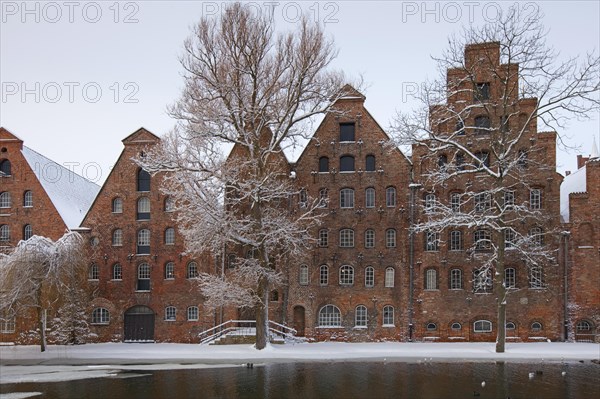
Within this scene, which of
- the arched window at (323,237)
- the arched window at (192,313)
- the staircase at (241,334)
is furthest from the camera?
the arched window at (192,313)

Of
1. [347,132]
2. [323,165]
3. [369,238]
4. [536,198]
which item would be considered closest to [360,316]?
[369,238]

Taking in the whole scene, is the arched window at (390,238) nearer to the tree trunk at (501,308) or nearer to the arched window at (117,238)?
the tree trunk at (501,308)

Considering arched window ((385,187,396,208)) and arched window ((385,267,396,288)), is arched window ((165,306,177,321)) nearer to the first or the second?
arched window ((385,267,396,288))

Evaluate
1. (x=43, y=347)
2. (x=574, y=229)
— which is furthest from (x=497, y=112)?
(x=43, y=347)

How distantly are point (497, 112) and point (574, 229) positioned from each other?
27.2 ft

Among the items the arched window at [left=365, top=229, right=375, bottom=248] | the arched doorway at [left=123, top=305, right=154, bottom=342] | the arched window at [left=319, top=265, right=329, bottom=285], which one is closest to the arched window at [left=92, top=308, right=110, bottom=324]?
the arched doorway at [left=123, top=305, right=154, bottom=342]

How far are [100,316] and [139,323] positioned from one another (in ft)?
8.60

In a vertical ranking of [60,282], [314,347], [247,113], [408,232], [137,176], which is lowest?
[314,347]

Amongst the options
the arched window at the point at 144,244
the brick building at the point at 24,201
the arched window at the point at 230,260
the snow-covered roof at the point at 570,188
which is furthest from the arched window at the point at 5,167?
the snow-covered roof at the point at 570,188

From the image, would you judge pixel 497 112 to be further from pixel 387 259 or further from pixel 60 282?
pixel 60 282

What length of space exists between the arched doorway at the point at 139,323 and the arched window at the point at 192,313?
8.10 ft

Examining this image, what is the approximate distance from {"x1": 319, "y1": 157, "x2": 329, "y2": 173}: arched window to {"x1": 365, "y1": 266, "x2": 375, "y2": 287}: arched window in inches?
266

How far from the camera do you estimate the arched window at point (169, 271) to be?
1499 inches

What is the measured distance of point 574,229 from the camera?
115ft
